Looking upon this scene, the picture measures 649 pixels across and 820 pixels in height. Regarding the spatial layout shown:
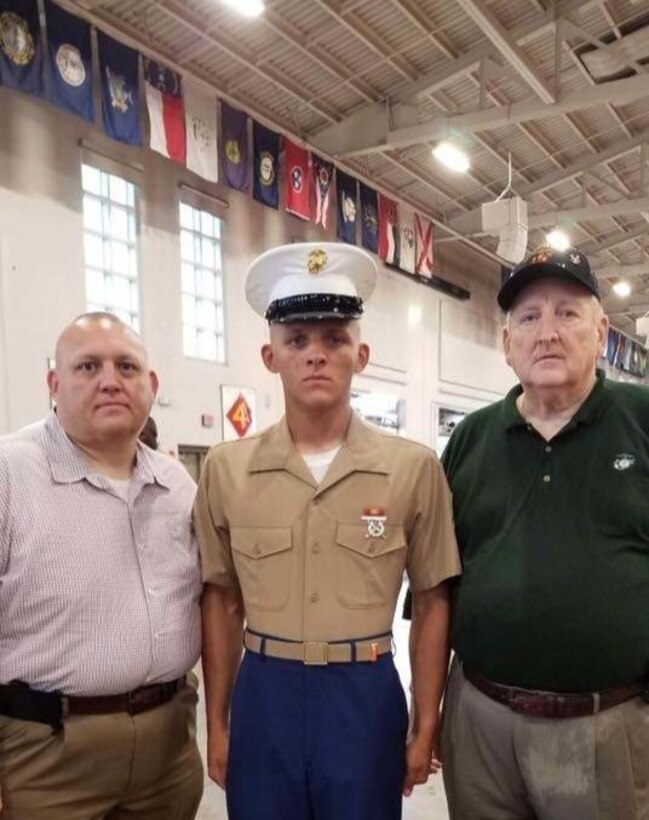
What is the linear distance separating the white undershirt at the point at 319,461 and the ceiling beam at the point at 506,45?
198 inches

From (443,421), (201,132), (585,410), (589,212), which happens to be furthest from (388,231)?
(585,410)

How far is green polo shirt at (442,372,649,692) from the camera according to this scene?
162cm

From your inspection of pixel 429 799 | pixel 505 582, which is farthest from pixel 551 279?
pixel 429 799

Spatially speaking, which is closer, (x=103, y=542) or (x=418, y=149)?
(x=103, y=542)

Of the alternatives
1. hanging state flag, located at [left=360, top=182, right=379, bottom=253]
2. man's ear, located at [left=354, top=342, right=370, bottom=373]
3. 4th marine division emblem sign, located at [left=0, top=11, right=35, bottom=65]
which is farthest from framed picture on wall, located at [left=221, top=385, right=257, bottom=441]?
man's ear, located at [left=354, top=342, right=370, bottom=373]

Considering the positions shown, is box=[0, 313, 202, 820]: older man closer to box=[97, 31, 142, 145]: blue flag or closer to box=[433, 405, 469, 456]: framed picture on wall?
box=[97, 31, 142, 145]: blue flag

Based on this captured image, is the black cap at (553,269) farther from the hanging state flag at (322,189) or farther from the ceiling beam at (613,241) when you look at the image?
the ceiling beam at (613,241)

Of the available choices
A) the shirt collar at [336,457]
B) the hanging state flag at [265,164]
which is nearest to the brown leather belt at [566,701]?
the shirt collar at [336,457]

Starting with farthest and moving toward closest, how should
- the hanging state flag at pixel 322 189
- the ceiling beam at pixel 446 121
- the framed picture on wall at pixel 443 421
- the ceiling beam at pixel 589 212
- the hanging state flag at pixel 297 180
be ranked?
the framed picture on wall at pixel 443 421
the ceiling beam at pixel 589 212
the hanging state flag at pixel 322 189
the hanging state flag at pixel 297 180
the ceiling beam at pixel 446 121

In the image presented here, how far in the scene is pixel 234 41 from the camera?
639 cm

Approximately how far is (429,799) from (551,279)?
2.56 m

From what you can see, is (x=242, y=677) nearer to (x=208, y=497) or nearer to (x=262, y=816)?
(x=262, y=816)

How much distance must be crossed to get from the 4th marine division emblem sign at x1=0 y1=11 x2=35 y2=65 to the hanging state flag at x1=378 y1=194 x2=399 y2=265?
16.1 feet

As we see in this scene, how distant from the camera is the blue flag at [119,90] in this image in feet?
18.8
